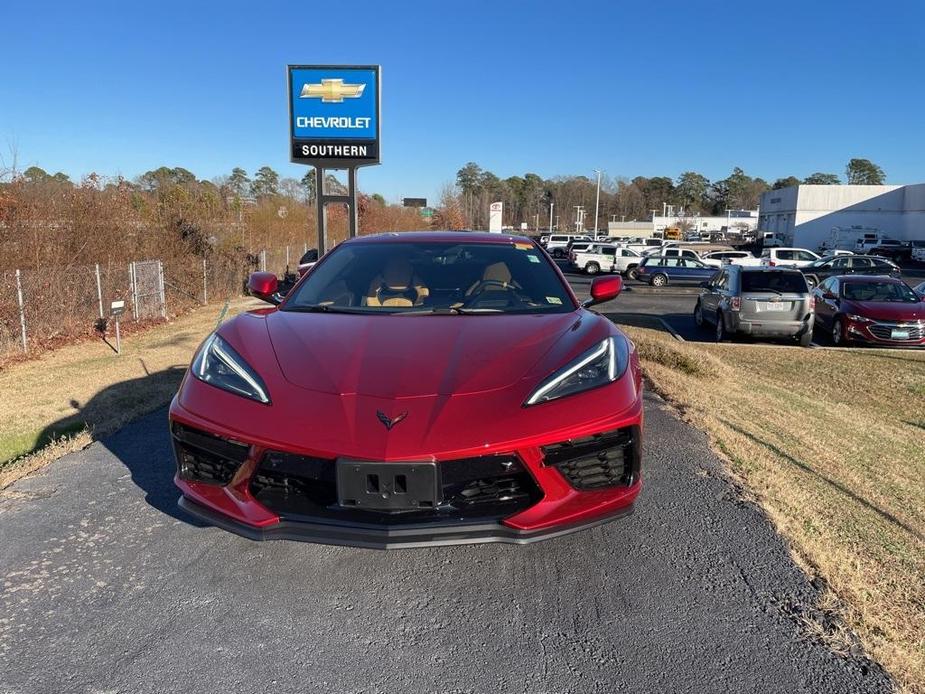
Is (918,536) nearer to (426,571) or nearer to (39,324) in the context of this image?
(426,571)

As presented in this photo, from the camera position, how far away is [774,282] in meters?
13.0

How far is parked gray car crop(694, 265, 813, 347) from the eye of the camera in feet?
41.4

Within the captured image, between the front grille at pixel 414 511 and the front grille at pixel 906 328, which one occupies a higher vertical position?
the front grille at pixel 414 511

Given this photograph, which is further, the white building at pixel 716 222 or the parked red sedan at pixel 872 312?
the white building at pixel 716 222

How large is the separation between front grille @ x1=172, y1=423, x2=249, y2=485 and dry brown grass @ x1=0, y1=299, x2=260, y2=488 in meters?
2.12

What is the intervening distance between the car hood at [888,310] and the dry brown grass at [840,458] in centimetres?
166

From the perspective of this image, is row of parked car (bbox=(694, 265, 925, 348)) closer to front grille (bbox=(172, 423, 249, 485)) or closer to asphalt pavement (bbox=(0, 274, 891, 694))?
asphalt pavement (bbox=(0, 274, 891, 694))

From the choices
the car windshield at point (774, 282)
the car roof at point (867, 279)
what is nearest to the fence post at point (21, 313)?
the car windshield at point (774, 282)

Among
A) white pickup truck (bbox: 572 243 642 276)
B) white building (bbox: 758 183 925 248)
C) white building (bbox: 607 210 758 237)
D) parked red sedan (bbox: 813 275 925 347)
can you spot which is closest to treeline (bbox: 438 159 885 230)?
white building (bbox: 607 210 758 237)

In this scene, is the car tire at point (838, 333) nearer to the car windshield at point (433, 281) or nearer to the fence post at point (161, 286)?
the car windshield at point (433, 281)

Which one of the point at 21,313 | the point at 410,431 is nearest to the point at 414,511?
the point at 410,431

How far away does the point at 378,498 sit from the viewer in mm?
2393

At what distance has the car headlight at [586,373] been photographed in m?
2.66

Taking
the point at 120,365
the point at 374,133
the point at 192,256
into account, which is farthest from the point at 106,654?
the point at 192,256
